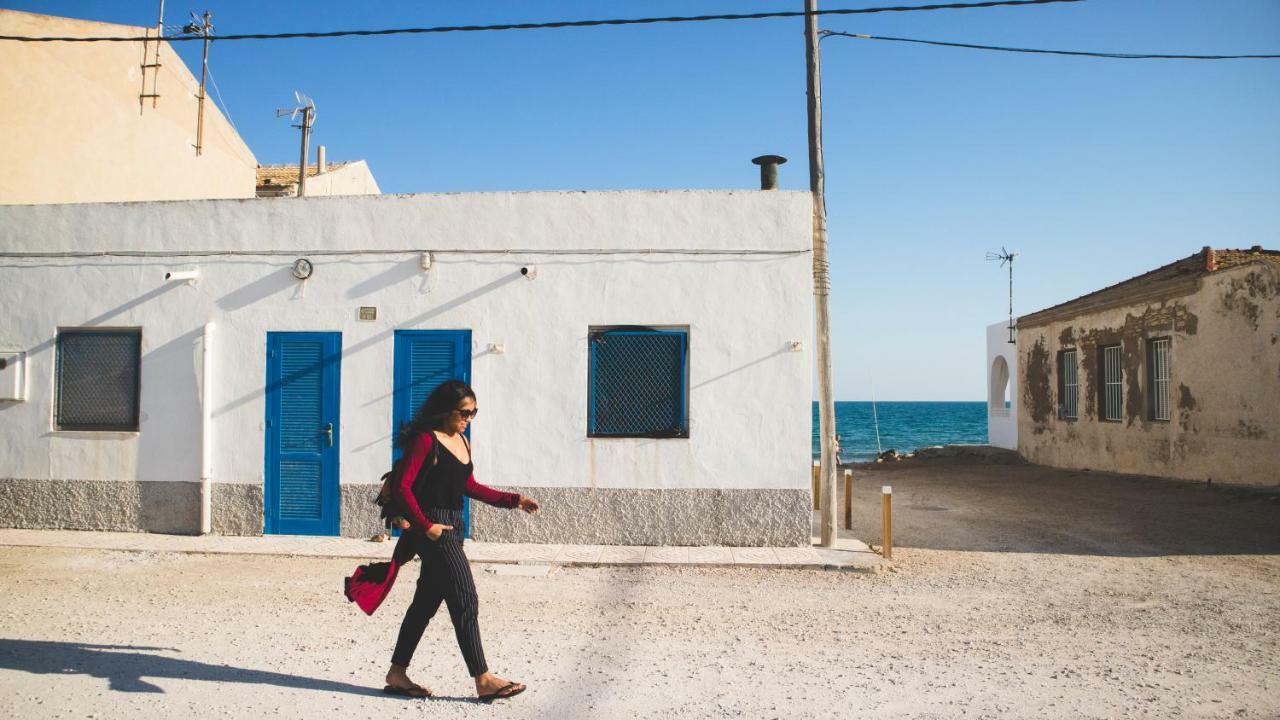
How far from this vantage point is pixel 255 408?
9.20 meters

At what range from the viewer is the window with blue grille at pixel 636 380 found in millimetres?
8945

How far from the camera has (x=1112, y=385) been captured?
1708 cm

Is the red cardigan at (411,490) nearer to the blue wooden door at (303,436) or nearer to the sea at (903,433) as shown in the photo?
the blue wooden door at (303,436)

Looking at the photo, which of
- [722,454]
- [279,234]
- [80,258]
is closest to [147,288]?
[80,258]

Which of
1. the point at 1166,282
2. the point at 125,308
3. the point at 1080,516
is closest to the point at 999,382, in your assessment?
the point at 1166,282

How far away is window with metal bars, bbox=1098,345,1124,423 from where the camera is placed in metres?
16.7

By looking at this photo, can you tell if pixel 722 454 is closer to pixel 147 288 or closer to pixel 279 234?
pixel 279 234

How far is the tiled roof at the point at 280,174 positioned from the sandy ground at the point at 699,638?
14287 mm

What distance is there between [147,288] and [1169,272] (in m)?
17.7

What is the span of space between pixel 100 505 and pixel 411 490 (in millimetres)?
7082

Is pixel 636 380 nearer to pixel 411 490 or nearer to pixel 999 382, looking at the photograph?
pixel 411 490

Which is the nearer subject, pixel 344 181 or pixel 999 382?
pixel 344 181

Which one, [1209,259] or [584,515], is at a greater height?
[1209,259]

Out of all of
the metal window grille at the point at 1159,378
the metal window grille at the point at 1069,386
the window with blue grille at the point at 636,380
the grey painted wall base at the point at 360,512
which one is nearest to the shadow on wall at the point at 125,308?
the grey painted wall base at the point at 360,512
